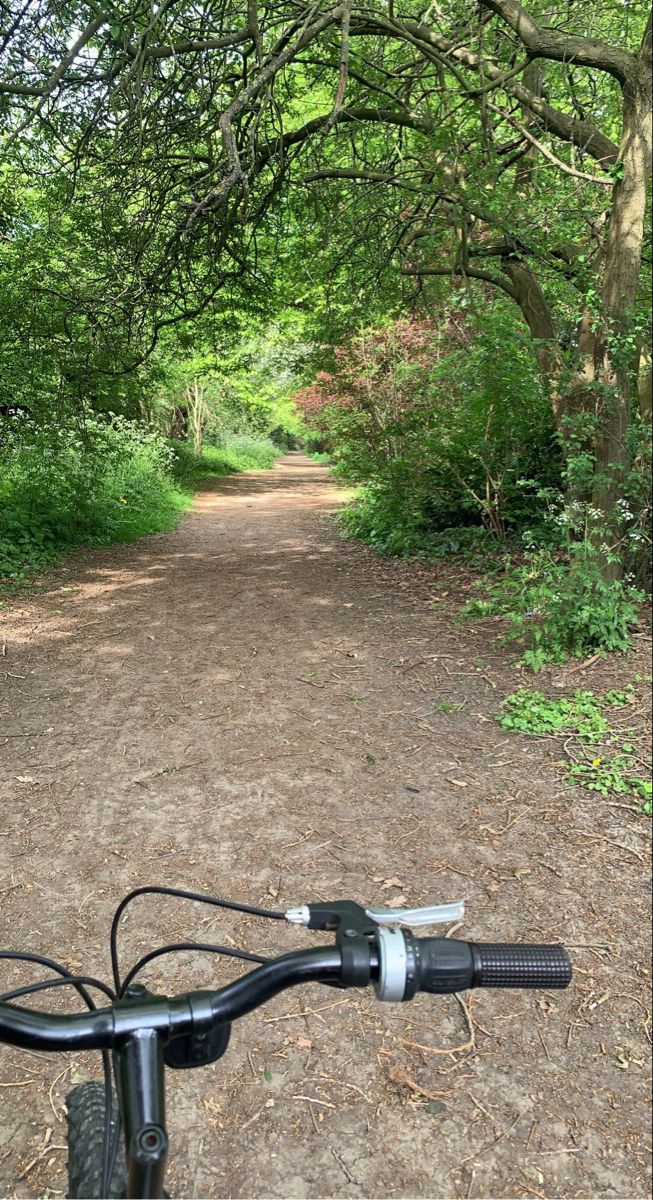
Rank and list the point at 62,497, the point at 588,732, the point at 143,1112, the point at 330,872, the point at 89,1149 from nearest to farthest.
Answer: the point at 143,1112
the point at 89,1149
the point at 330,872
the point at 588,732
the point at 62,497

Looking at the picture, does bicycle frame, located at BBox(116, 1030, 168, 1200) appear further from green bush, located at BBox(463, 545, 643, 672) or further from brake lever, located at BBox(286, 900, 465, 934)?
green bush, located at BBox(463, 545, 643, 672)

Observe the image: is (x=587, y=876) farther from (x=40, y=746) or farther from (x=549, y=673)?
(x=40, y=746)

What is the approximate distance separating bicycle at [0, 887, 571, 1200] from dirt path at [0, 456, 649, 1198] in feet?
3.77

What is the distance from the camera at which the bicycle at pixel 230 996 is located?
0.87m

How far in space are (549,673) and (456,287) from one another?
534 cm

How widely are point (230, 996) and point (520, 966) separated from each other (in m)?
0.44

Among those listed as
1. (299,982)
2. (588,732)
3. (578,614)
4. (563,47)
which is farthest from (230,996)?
(563,47)

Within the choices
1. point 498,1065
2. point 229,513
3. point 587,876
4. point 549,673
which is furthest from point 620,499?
point 229,513

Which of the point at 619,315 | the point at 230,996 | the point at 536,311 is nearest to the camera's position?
the point at 230,996

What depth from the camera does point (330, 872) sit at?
10.3 feet

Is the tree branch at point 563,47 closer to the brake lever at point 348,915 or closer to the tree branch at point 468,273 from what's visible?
the tree branch at point 468,273

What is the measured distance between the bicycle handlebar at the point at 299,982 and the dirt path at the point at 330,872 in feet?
4.38

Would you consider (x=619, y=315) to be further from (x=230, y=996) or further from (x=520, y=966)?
(x=230, y=996)

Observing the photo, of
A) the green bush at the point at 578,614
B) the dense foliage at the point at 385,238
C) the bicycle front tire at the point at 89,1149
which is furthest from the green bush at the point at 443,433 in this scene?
the bicycle front tire at the point at 89,1149
